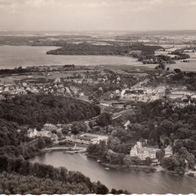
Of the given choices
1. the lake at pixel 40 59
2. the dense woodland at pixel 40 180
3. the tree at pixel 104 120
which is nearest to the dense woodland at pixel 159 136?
the tree at pixel 104 120

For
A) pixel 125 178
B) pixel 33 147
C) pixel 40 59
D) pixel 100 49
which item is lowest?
pixel 125 178

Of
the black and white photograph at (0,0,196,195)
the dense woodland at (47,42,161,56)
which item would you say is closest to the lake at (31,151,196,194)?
the black and white photograph at (0,0,196,195)

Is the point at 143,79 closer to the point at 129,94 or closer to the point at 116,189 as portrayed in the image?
the point at 129,94

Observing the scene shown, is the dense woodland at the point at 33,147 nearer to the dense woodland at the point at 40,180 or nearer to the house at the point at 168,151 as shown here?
the dense woodland at the point at 40,180

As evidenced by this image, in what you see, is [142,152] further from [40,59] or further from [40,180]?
[40,59]

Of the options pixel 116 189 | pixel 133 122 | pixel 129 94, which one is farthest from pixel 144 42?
pixel 116 189

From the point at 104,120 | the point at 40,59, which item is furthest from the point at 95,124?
the point at 40,59

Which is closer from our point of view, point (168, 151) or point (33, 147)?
point (168, 151)
